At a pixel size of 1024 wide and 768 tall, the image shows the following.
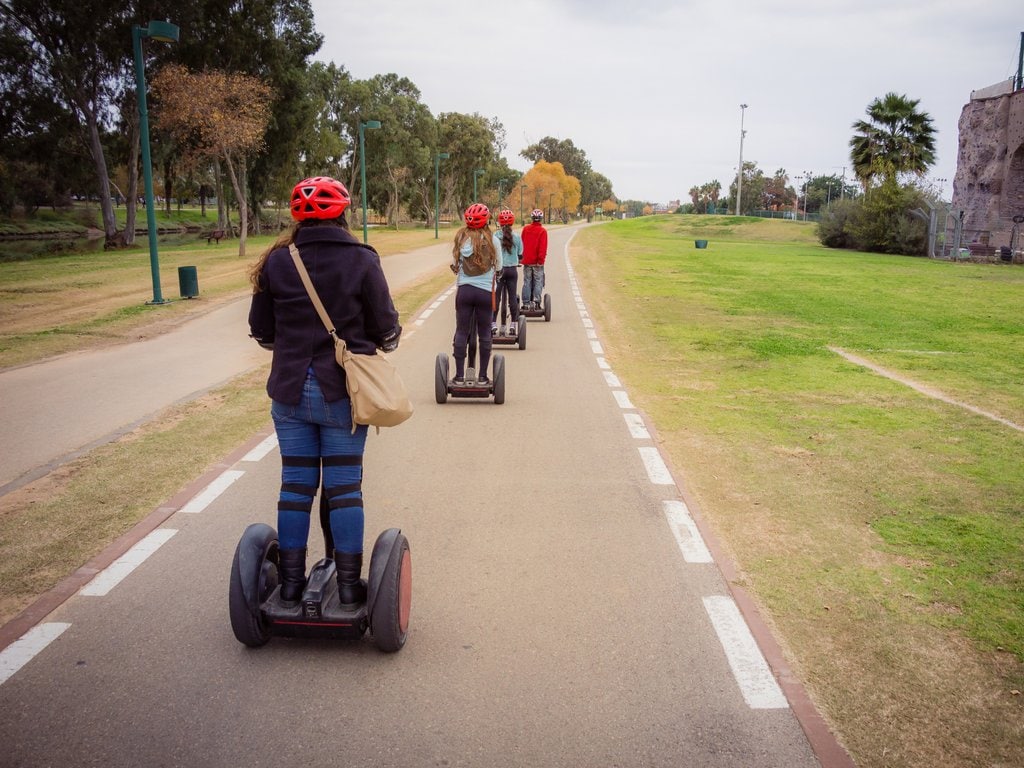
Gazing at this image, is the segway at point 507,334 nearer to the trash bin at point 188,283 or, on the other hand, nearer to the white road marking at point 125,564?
the white road marking at point 125,564

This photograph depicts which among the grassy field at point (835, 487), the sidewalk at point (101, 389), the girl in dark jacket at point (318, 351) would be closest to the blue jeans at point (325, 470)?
the girl in dark jacket at point (318, 351)

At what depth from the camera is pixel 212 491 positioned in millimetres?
5934

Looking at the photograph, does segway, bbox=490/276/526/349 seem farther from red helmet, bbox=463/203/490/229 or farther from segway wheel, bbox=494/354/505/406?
red helmet, bbox=463/203/490/229

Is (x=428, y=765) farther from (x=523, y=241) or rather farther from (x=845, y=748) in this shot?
(x=523, y=241)

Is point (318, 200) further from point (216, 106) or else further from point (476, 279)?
point (216, 106)

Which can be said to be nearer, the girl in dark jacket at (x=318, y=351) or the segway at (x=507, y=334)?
the girl in dark jacket at (x=318, y=351)

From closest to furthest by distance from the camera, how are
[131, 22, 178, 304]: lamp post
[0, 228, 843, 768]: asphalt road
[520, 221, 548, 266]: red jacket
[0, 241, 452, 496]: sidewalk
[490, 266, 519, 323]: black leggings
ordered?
[0, 228, 843, 768]: asphalt road, [0, 241, 452, 496]: sidewalk, [490, 266, 519, 323]: black leggings, [520, 221, 548, 266]: red jacket, [131, 22, 178, 304]: lamp post

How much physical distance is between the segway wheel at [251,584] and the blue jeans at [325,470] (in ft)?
0.40

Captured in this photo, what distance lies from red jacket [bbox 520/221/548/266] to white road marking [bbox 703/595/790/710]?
10.5 meters

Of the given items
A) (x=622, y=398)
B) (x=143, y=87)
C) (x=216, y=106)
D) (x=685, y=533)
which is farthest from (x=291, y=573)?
(x=216, y=106)

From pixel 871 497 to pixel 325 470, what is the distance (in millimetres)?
4123

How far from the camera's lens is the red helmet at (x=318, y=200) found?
11.5 ft

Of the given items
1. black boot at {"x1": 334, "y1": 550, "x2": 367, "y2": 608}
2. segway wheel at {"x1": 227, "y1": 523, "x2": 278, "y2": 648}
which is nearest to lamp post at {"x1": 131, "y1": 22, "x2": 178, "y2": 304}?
segway wheel at {"x1": 227, "y1": 523, "x2": 278, "y2": 648}

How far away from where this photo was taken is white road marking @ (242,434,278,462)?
677cm
